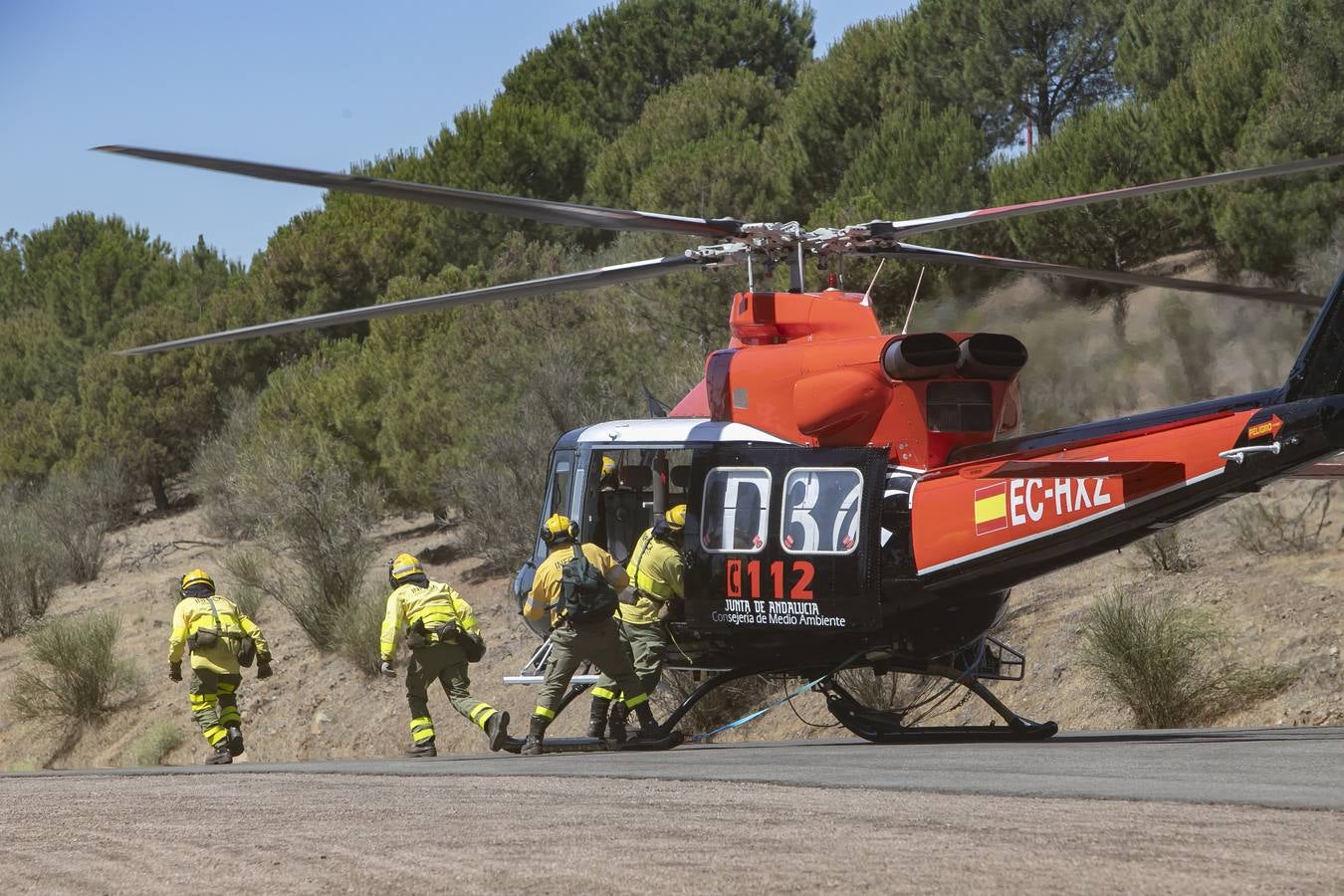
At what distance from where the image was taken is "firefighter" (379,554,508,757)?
12281 mm

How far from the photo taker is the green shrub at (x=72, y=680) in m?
22.9

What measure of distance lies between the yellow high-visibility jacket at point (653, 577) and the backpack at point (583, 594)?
242mm

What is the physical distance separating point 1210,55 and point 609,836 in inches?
809

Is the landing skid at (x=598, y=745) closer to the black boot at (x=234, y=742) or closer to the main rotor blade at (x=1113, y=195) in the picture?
the black boot at (x=234, y=742)

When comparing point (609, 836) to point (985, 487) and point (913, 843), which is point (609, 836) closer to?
point (913, 843)

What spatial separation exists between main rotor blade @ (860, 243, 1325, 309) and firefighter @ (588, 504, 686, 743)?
2.54 m

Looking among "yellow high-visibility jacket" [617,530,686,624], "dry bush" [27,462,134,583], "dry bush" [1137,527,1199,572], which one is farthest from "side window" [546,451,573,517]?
"dry bush" [27,462,134,583]

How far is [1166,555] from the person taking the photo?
16.5 m

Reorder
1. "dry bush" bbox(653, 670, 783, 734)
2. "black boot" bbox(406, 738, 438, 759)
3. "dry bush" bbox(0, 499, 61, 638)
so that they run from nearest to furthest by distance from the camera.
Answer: "black boot" bbox(406, 738, 438, 759)
"dry bush" bbox(653, 670, 783, 734)
"dry bush" bbox(0, 499, 61, 638)

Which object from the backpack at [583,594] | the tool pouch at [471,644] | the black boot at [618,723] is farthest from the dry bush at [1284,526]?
the tool pouch at [471,644]

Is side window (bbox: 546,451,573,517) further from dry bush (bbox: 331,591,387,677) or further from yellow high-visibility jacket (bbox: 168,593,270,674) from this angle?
dry bush (bbox: 331,591,387,677)

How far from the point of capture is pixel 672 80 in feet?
167

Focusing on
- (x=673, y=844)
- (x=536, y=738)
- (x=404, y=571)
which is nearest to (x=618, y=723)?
(x=536, y=738)

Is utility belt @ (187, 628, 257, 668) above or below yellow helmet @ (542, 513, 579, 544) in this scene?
below
